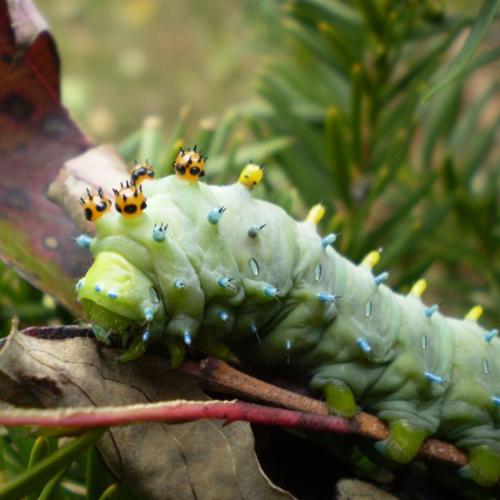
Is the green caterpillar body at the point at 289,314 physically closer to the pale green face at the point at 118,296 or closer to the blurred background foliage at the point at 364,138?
the pale green face at the point at 118,296

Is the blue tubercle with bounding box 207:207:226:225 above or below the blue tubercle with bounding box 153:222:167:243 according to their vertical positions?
above

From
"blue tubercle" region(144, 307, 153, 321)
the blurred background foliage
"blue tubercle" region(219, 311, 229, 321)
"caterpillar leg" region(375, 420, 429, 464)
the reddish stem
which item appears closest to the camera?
the reddish stem

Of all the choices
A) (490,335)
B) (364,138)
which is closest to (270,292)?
(490,335)

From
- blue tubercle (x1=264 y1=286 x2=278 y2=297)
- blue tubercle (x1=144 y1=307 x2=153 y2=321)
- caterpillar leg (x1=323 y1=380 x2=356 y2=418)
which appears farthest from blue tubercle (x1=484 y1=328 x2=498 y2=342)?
blue tubercle (x1=144 y1=307 x2=153 y2=321)

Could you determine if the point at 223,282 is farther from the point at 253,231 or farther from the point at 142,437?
the point at 142,437

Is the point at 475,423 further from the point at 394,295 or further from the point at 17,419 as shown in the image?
the point at 17,419

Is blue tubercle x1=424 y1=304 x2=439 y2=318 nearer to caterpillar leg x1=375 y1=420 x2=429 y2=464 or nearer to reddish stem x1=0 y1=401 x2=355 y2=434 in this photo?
caterpillar leg x1=375 y1=420 x2=429 y2=464
